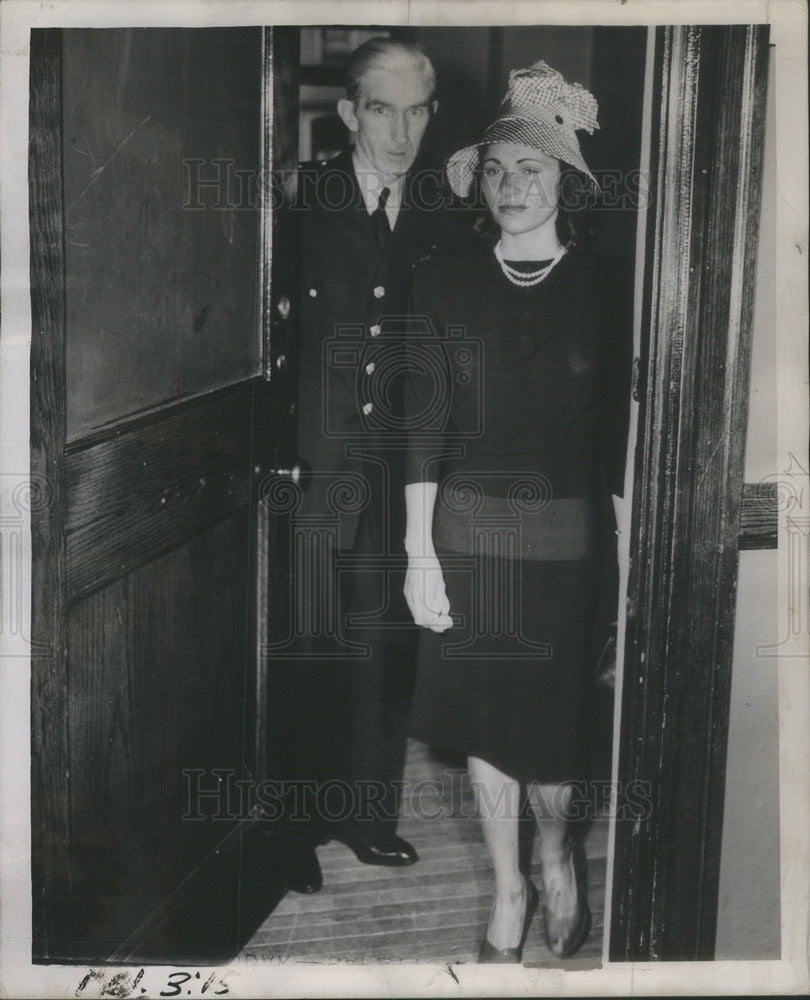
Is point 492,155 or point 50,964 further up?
point 492,155

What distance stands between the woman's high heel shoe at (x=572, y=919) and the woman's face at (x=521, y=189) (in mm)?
764

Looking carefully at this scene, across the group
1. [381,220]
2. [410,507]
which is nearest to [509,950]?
[410,507]

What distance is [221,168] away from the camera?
1.24 meters

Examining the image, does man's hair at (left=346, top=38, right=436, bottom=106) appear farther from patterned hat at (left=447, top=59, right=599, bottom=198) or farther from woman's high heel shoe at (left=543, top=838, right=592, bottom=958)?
woman's high heel shoe at (left=543, top=838, right=592, bottom=958)

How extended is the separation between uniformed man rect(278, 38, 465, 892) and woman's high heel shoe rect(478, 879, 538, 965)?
0.50ft

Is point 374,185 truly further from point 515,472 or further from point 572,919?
point 572,919

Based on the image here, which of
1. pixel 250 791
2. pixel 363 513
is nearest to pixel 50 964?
pixel 250 791

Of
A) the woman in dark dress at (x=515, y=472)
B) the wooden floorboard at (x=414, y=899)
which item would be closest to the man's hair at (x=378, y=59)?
the woman in dark dress at (x=515, y=472)

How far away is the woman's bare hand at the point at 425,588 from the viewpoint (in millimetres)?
1273

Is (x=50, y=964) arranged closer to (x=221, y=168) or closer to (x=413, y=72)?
(x=221, y=168)

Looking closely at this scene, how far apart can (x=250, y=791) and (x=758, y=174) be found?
0.97 m

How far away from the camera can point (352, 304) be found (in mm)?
1251

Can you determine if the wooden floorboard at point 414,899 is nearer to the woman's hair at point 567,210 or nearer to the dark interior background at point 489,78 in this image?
the woman's hair at point 567,210

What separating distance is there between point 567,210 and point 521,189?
0.20 ft
